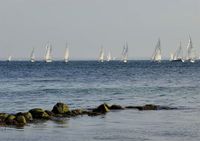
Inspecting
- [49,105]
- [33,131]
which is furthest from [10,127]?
[49,105]

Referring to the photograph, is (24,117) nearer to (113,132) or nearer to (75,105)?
(113,132)

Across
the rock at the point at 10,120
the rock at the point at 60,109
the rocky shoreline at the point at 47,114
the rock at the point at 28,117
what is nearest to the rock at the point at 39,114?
the rocky shoreline at the point at 47,114

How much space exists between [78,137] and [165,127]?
696 cm

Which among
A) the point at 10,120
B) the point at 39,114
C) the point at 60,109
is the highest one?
the point at 60,109

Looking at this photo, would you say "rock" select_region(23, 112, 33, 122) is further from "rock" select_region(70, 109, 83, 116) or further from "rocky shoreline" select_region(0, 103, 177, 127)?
"rock" select_region(70, 109, 83, 116)

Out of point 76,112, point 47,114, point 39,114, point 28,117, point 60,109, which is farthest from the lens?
point 76,112

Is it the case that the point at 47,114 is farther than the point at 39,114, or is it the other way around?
the point at 47,114

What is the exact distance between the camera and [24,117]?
137ft

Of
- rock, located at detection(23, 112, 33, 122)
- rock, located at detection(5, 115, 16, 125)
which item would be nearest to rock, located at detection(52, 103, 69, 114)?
rock, located at detection(23, 112, 33, 122)

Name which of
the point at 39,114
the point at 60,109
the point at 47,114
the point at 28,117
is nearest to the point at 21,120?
the point at 28,117

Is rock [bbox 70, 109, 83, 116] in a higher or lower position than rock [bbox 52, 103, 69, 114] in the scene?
lower

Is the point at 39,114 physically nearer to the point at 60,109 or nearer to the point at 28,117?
the point at 28,117

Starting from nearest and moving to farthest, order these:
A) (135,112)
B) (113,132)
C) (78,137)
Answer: (78,137)
(113,132)
(135,112)

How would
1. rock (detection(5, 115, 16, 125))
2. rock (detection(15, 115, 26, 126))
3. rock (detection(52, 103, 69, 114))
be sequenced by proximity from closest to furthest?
rock (detection(15, 115, 26, 126)), rock (detection(5, 115, 16, 125)), rock (detection(52, 103, 69, 114))
